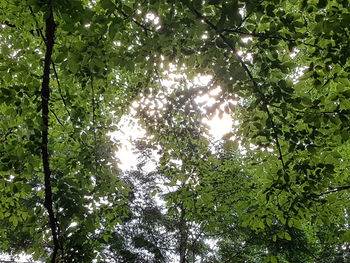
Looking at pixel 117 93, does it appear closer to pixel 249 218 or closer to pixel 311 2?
pixel 249 218

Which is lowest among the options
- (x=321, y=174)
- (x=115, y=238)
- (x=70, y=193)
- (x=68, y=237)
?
(x=68, y=237)

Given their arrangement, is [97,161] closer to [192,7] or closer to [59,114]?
[192,7]

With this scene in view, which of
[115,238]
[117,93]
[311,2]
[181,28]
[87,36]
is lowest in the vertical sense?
[87,36]

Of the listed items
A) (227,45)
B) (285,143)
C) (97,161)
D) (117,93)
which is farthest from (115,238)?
(227,45)

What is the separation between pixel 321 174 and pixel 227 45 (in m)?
1.70

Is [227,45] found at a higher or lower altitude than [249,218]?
higher

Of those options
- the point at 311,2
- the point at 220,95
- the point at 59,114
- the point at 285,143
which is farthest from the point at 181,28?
the point at 59,114

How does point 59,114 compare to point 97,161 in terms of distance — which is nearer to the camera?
point 97,161

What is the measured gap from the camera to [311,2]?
2084mm

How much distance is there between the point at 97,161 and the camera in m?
3.06

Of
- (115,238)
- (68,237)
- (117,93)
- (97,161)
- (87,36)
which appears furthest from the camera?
(115,238)

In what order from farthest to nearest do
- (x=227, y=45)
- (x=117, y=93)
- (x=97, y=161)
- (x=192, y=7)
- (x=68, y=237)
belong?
(x=117, y=93)
(x=97, y=161)
(x=68, y=237)
(x=227, y=45)
(x=192, y=7)

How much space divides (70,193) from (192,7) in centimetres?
181

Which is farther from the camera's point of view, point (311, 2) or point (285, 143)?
point (285, 143)
